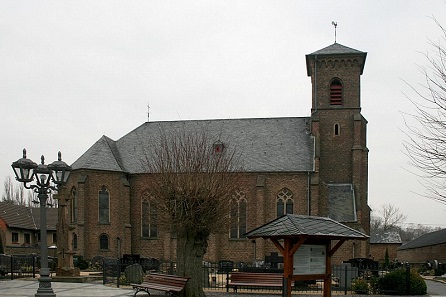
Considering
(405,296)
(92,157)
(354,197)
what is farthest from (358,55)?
(405,296)

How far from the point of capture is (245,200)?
42969 millimetres

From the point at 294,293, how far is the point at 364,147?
21.6 meters

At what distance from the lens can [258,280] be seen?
21062 millimetres

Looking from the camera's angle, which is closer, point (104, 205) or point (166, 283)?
point (166, 283)

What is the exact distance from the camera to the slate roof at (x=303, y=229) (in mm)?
15406

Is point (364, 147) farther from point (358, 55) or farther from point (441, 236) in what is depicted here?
point (441, 236)

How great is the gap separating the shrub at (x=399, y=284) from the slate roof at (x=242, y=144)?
17.6 metres

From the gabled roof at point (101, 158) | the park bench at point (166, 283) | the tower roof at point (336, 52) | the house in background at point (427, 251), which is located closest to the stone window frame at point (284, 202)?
the tower roof at point (336, 52)

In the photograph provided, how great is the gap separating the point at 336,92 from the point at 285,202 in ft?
31.9

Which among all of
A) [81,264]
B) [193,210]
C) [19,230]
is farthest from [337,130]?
[19,230]

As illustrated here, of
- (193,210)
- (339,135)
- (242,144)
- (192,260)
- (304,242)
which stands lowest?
(192,260)

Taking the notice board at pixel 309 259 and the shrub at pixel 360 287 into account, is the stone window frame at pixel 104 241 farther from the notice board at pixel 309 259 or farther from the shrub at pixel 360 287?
the notice board at pixel 309 259

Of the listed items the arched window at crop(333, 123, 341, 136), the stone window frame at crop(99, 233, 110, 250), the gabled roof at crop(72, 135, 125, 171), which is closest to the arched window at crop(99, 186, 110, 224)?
the stone window frame at crop(99, 233, 110, 250)

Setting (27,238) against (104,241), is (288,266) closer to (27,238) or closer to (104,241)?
(104,241)
